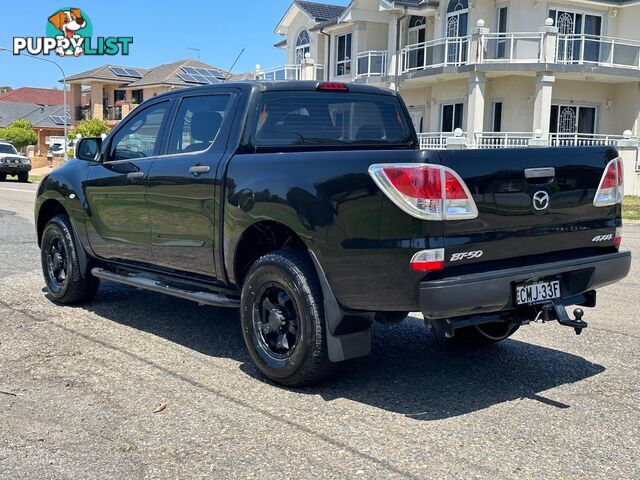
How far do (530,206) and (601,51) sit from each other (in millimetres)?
26625

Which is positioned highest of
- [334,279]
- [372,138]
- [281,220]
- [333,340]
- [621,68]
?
[621,68]

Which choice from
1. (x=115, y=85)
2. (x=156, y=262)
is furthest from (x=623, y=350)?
(x=115, y=85)

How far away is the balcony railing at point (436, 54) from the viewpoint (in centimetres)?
2880

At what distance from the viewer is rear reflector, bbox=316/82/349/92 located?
5918 mm

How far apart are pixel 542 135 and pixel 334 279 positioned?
23128 mm

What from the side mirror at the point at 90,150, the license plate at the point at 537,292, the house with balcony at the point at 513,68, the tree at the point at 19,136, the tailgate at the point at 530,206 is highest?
the house with balcony at the point at 513,68

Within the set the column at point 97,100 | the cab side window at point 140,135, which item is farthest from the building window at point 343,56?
the column at point 97,100

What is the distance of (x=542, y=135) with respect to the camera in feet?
85.7

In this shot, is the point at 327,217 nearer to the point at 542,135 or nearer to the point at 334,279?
the point at 334,279

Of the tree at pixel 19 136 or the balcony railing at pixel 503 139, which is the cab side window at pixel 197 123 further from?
the tree at pixel 19 136

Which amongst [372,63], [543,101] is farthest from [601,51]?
[372,63]

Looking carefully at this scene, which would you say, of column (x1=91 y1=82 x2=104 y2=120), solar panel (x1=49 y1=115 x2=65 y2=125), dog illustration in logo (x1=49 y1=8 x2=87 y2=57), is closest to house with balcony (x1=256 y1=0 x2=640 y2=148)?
dog illustration in logo (x1=49 y1=8 x2=87 y2=57)

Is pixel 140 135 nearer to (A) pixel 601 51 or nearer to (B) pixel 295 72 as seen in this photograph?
(A) pixel 601 51

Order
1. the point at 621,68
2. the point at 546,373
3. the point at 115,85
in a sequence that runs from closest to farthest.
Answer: the point at 546,373 < the point at 621,68 < the point at 115,85
